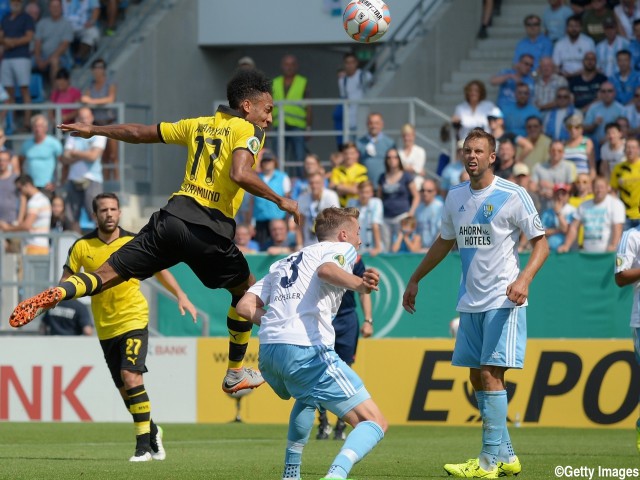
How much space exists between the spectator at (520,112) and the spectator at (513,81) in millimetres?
170

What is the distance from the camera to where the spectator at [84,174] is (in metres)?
21.4

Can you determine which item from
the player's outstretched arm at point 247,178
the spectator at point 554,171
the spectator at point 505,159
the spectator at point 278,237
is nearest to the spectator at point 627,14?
the spectator at point 554,171

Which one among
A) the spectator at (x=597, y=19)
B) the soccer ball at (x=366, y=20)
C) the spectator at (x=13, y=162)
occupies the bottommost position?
the spectator at (x=13, y=162)

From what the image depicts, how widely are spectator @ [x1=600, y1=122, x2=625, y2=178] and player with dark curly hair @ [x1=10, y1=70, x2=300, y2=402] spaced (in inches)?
390

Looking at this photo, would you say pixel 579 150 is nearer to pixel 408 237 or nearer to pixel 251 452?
pixel 408 237

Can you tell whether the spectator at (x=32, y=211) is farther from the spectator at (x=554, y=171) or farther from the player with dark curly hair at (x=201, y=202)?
the player with dark curly hair at (x=201, y=202)

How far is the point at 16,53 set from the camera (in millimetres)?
24750

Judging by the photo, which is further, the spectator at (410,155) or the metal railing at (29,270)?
the spectator at (410,155)

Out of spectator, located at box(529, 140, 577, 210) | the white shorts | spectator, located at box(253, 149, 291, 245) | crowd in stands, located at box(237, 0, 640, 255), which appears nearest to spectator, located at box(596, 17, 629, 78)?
crowd in stands, located at box(237, 0, 640, 255)

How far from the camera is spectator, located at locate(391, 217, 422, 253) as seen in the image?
19172 millimetres

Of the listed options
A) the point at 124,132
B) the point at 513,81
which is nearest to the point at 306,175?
the point at 513,81

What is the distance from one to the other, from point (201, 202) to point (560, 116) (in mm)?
11445

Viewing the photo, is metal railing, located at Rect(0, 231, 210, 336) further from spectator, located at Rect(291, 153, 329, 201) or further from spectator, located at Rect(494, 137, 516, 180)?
spectator, located at Rect(494, 137, 516, 180)

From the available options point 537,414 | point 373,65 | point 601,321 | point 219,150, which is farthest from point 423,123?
point 219,150
